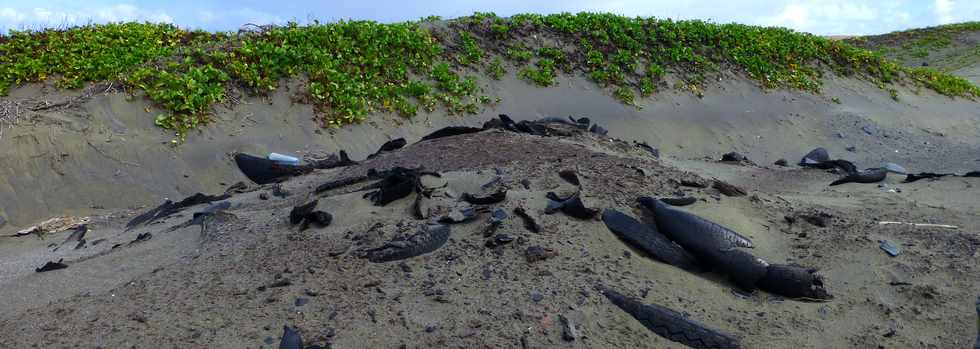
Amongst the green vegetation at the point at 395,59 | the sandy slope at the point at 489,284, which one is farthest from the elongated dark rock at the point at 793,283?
the green vegetation at the point at 395,59

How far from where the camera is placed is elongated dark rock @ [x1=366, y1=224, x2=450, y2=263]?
3.47 metres

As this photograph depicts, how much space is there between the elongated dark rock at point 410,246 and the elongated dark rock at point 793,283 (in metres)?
1.51

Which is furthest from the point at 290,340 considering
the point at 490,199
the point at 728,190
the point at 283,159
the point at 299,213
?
the point at 283,159

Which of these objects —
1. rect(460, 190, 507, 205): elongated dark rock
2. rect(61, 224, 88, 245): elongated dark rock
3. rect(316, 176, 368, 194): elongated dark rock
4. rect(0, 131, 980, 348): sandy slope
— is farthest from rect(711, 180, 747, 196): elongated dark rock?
rect(61, 224, 88, 245): elongated dark rock

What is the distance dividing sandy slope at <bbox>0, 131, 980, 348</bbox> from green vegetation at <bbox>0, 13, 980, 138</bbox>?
4190 mm

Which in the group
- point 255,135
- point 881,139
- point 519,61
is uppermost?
point 519,61

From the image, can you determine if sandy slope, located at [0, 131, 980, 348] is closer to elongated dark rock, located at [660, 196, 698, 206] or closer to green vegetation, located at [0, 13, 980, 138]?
elongated dark rock, located at [660, 196, 698, 206]

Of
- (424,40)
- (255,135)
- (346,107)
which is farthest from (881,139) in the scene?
(255,135)

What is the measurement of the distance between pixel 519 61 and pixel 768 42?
522 centimetres

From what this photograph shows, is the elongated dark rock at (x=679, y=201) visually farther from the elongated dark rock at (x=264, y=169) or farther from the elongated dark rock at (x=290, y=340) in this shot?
the elongated dark rock at (x=264, y=169)

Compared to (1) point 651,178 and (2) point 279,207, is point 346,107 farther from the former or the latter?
(1) point 651,178

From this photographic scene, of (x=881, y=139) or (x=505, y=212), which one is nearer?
(x=505, y=212)

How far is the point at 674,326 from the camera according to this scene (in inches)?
119

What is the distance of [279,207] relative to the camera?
484 cm
